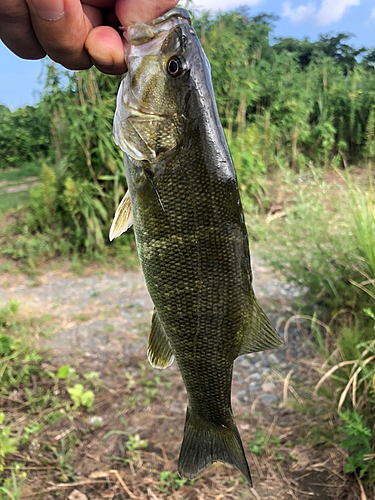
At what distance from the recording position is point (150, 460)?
102 inches

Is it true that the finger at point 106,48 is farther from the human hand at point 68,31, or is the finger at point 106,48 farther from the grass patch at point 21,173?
the grass patch at point 21,173

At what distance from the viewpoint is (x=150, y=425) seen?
9.37ft

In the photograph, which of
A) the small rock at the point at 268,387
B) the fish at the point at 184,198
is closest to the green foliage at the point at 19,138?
the small rock at the point at 268,387

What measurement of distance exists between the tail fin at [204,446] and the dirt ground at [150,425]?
3.97 ft

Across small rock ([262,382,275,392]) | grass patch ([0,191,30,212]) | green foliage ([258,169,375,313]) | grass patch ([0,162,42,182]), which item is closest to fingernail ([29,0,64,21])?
green foliage ([258,169,375,313])

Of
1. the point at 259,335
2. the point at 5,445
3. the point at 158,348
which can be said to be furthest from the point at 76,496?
the point at 259,335

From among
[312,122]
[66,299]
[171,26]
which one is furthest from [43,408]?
[312,122]

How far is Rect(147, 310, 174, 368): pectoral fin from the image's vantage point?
4.52 ft

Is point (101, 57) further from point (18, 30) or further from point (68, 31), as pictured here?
point (18, 30)

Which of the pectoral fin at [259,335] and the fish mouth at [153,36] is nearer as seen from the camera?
the fish mouth at [153,36]

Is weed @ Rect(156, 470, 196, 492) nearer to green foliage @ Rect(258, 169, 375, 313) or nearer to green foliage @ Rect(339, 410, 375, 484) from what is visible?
green foliage @ Rect(339, 410, 375, 484)

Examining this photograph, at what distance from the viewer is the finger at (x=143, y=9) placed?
1280mm

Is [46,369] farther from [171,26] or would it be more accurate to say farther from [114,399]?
[171,26]

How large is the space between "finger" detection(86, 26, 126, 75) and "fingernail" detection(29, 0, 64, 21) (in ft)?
0.42
